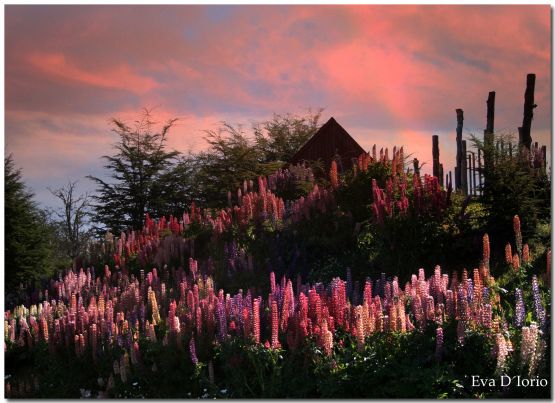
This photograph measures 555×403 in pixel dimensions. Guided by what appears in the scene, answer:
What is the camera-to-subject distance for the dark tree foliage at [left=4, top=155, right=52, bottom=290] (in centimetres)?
1286

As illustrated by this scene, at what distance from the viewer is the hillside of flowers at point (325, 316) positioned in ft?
17.6

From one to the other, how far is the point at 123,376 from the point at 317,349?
2.00 m

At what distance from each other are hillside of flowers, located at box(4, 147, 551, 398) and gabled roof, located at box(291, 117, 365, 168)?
362 inches

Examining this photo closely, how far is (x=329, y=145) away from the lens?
2056 centimetres

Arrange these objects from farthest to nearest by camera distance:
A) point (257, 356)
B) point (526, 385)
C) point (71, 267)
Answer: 1. point (71, 267)
2. point (257, 356)
3. point (526, 385)

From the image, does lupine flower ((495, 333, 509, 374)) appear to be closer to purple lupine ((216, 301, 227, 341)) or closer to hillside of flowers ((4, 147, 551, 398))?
hillside of flowers ((4, 147, 551, 398))

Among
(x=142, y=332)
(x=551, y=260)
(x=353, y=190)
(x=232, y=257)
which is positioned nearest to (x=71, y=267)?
(x=232, y=257)

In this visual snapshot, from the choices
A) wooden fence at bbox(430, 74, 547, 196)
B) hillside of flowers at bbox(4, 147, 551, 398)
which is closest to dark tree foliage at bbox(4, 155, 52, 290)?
hillside of flowers at bbox(4, 147, 551, 398)

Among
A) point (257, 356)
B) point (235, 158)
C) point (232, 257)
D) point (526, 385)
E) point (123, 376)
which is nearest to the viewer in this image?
point (526, 385)

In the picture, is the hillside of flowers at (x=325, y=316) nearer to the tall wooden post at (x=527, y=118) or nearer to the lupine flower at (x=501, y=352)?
the lupine flower at (x=501, y=352)

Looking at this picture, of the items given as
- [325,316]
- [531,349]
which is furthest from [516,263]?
[325,316]

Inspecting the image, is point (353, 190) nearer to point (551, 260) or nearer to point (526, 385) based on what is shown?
point (551, 260)

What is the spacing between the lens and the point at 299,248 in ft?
33.0

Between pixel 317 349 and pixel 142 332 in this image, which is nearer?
pixel 317 349
